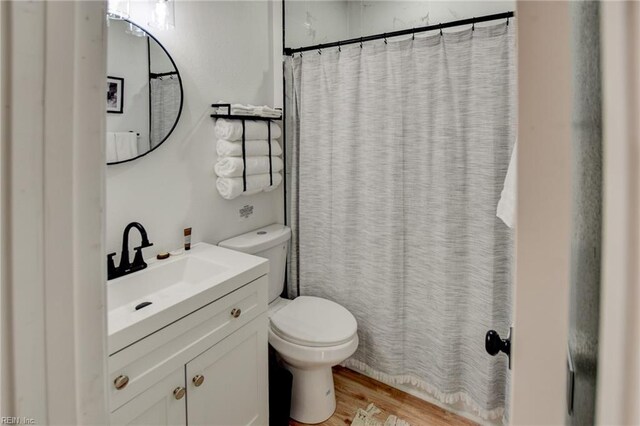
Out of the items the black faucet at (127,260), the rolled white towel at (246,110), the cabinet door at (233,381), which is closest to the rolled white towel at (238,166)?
the rolled white towel at (246,110)

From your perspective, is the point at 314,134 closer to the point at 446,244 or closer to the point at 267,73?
the point at 267,73

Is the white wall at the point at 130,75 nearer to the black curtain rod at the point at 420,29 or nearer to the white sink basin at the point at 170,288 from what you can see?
the white sink basin at the point at 170,288

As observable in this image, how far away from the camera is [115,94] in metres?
1.40

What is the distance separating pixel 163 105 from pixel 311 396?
156 centimetres

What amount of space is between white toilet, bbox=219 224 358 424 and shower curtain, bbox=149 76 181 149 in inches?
24.7

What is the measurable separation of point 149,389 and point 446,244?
1386mm

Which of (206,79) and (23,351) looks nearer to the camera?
(23,351)

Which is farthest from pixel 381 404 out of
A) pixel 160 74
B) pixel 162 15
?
pixel 162 15

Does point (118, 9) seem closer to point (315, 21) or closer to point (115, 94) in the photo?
point (115, 94)

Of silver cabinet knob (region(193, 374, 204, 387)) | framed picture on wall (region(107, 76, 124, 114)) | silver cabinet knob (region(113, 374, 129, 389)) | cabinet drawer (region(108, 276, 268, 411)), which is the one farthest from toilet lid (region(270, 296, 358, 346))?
framed picture on wall (region(107, 76, 124, 114))

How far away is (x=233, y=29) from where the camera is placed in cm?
192

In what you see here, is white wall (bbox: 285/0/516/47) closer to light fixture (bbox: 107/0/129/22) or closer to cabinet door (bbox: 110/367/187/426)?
light fixture (bbox: 107/0/129/22)

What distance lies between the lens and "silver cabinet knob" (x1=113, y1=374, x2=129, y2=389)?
1.00 meters

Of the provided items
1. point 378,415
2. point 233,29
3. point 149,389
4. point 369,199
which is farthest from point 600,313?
point 233,29
